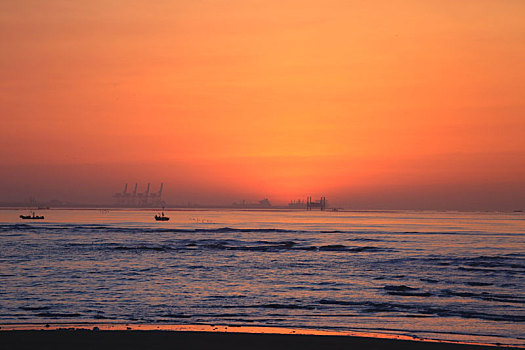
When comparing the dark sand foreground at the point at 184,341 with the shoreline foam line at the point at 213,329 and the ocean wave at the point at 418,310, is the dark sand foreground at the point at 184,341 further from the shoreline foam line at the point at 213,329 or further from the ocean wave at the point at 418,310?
the ocean wave at the point at 418,310

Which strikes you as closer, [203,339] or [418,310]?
[203,339]

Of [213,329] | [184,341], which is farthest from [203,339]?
[213,329]

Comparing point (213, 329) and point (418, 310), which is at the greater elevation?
point (213, 329)

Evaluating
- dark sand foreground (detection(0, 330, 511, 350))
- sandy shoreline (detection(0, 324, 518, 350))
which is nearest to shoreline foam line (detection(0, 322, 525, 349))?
sandy shoreline (detection(0, 324, 518, 350))

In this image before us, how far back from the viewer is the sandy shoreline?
14.9 meters

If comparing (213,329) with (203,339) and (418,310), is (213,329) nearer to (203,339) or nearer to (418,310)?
(203,339)

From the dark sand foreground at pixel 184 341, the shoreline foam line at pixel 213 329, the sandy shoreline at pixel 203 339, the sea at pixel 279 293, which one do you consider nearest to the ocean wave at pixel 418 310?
the sea at pixel 279 293

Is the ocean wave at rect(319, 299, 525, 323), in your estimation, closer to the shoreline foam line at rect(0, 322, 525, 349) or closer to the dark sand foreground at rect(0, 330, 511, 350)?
the shoreline foam line at rect(0, 322, 525, 349)

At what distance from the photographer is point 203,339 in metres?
16.0

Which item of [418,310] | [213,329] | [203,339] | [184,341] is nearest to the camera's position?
[184,341]

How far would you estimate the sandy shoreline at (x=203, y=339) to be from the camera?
1492 centimetres

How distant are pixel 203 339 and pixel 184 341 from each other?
61cm

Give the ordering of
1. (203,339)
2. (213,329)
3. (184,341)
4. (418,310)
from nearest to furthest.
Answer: (184,341) → (203,339) → (213,329) → (418,310)

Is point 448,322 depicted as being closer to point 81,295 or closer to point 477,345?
point 477,345
